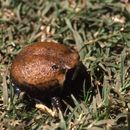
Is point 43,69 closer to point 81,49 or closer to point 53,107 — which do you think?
point 53,107

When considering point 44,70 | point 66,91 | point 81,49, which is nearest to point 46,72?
point 44,70

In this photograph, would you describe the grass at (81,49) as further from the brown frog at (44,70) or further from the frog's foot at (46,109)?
the brown frog at (44,70)

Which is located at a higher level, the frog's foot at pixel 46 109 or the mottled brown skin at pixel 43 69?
the mottled brown skin at pixel 43 69

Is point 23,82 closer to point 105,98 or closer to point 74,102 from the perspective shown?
point 74,102

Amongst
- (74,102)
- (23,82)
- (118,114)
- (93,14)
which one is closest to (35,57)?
(23,82)

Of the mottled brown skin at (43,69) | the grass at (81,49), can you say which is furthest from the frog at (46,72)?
the grass at (81,49)

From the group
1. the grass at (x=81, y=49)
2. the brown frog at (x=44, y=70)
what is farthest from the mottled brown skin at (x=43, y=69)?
the grass at (x=81, y=49)

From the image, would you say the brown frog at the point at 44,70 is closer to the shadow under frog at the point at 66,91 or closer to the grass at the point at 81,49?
the shadow under frog at the point at 66,91

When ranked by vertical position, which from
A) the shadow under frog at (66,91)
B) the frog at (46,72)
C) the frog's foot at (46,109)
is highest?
the frog at (46,72)
